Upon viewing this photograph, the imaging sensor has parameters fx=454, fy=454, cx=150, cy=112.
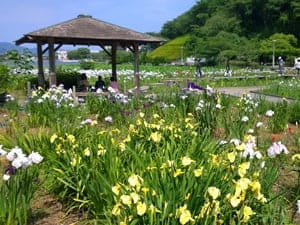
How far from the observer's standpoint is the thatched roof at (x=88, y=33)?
15.9m

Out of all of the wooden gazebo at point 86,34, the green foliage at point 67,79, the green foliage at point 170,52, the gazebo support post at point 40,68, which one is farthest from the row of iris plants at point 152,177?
the green foliage at point 170,52

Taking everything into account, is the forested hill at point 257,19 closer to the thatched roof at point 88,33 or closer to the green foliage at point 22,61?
the green foliage at point 22,61

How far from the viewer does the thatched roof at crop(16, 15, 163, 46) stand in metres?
15.9

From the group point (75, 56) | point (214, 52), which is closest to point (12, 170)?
point (214, 52)

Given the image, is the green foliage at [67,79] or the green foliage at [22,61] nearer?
the green foliage at [67,79]

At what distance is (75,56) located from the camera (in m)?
120

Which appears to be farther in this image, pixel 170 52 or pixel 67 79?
pixel 170 52

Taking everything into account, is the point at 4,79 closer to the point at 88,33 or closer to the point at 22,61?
the point at 88,33

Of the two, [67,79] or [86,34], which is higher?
[86,34]

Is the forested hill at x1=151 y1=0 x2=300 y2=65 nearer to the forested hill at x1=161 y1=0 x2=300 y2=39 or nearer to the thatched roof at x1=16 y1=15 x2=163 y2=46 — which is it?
the forested hill at x1=161 y1=0 x2=300 y2=39

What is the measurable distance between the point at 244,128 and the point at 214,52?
159 feet

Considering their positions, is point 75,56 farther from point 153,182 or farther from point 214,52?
point 153,182

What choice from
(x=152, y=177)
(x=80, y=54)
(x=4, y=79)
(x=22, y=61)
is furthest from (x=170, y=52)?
(x=152, y=177)

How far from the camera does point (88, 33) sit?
53.8 ft
